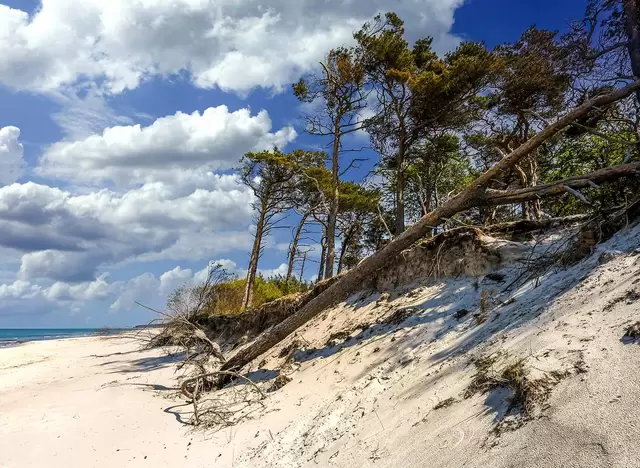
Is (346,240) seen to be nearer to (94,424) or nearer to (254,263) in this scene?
(254,263)

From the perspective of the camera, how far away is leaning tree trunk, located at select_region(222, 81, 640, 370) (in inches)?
259

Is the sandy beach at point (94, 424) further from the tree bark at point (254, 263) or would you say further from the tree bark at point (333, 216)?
the tree bark at point (254, 263)

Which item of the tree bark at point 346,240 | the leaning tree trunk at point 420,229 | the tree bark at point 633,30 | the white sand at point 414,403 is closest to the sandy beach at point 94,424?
the white sand at point 414,403

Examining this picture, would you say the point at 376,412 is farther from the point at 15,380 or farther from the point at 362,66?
the point at 362,66

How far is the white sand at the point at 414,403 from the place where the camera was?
2.44 metres

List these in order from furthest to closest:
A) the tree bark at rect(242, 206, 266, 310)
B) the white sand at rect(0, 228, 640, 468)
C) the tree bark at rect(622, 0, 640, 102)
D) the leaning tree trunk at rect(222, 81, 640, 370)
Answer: the tree bark at rect(242, 206, 266, 310), the tree bark at rect(622, 0, 640, 102), the leaning tree trunk at rect(222, 81, 640, 370), the white sand at rect(0, 228, 640, 468)

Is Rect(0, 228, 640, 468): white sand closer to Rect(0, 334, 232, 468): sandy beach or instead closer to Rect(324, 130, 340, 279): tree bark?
Rect(0, 334, 232, 468): sandy beach

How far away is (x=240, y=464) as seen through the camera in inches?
177

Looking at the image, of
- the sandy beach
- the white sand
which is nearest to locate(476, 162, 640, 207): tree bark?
the white sand

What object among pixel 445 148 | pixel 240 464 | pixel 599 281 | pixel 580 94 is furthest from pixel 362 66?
pixel 240 464

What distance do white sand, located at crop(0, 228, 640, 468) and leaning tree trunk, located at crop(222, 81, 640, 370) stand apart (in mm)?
669

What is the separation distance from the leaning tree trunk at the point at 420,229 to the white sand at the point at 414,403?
0.67 m

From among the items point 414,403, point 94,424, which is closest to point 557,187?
point 414,403

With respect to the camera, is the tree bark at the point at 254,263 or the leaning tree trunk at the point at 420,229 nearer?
the leaning tree trunk at the point at 420,229
